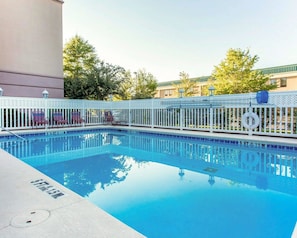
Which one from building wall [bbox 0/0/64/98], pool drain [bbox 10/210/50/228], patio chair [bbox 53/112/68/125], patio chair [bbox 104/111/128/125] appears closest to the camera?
pool drain [bbox 10/210/50/228]

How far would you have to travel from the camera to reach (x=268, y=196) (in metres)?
2.90

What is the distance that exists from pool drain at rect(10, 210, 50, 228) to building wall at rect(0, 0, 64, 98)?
11.3 m

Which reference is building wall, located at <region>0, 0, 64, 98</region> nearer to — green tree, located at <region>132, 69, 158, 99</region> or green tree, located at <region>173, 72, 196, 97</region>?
green tree, located at <region>132, 69, 158, 99</region>

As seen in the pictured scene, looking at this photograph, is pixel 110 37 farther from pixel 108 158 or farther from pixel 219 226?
pixel 219 226

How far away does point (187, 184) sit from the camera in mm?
3375

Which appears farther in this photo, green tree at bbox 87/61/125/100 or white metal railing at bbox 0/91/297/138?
green tree at bbox 87/61/125/100

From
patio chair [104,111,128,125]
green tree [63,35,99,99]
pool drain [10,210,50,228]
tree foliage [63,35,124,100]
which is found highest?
green tree [63,35,99,99]

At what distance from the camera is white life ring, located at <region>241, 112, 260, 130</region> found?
691cm

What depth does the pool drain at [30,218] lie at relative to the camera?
1.74 metres

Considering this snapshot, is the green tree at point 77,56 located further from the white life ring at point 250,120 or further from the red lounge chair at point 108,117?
the white life ring at point 250,120

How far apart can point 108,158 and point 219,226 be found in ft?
11.6

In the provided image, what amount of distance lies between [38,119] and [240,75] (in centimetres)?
1424

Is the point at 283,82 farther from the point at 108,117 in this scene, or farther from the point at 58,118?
the point at 58,118

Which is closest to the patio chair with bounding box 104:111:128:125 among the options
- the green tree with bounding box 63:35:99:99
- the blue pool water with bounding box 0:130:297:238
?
the blue pool water with bounding box 0:130:297:238
